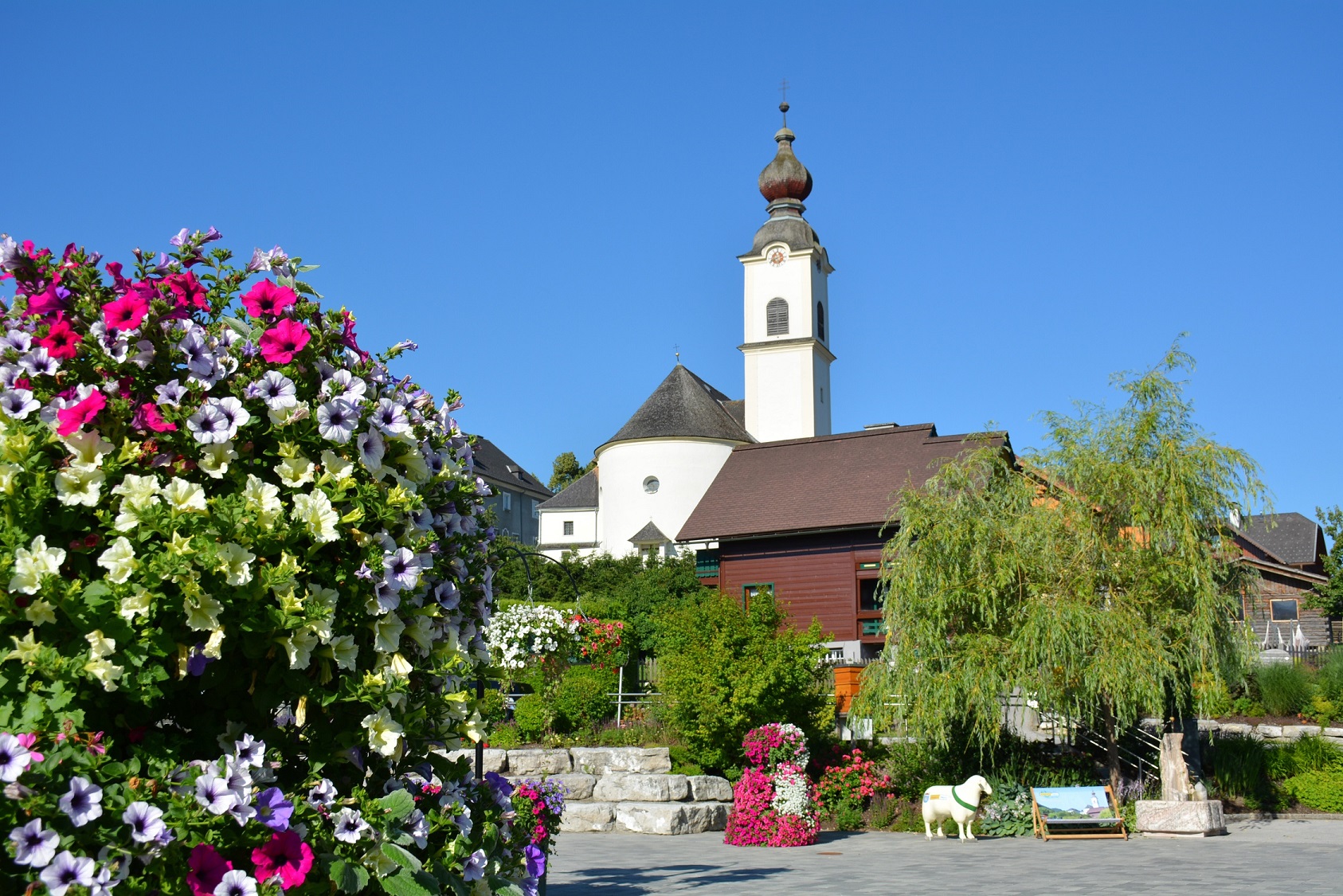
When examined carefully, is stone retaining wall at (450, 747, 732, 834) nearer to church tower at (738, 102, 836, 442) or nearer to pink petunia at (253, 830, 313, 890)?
pink petunia at (253, 830, 313, 890)

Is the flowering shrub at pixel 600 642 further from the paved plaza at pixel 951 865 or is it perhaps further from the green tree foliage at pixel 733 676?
the paved plaza at pixel 951 865

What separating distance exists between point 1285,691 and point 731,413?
36025 millimetres

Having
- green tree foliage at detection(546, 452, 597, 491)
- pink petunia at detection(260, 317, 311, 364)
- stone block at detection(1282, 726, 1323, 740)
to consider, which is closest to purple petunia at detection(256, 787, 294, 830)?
pink petunia at detection(260, 317, 311, 364)

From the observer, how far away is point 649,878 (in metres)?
9.91

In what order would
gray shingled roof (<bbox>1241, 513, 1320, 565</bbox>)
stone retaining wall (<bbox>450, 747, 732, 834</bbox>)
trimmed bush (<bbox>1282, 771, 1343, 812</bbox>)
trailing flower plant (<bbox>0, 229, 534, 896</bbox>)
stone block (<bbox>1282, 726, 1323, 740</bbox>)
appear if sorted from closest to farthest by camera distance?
1. trailing flower plant (<bbox>0, 229, 534, 896</bbox>)
2. stone retaining wall (<bbox>450, 747, 732, 834</bbox>)
3. trimmed bush (<bbox>1282, 771, 1343, 812</bbox>)
4. stone block (<bbox>1282, 726, 1323, 740</bbox>)
5. gray shingled roof (<bbox>1241, 513, 1320, 565</bbox>)

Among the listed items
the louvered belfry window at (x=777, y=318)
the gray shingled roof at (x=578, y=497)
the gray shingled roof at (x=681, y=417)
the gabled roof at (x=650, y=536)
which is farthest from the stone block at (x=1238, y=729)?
the gray shingled roof at (x=578, y=497)

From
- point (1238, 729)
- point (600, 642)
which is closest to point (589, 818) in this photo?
point (600, 642)

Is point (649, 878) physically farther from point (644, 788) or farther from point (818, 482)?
point (818, 482)

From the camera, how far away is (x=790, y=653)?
15.2m

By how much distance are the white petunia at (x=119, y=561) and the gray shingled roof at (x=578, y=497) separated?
168ft

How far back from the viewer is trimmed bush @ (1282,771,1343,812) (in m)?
15.8

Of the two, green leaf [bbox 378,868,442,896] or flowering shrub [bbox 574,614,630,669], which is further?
flowering shrub [bbox 574,614,630,669]

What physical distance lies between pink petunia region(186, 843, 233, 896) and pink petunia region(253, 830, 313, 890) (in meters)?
0.10

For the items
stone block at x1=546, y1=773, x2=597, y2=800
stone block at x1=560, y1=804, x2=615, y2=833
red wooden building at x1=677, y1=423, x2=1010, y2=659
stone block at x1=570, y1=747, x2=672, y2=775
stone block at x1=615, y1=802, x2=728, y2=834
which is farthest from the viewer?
red wooden building at x1=677, y1=423, x2=1010, y2=659
